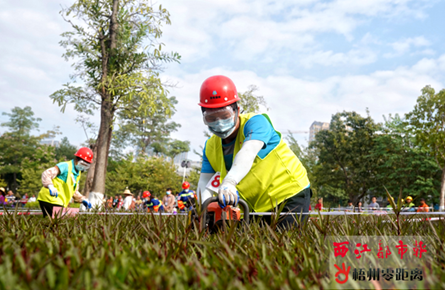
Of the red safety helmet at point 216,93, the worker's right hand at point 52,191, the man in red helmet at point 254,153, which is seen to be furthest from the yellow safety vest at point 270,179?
the worker's right hand at point 52,191

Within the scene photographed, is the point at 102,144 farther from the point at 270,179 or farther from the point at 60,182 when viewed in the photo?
the point at 270,179

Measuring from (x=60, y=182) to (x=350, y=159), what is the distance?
102ft

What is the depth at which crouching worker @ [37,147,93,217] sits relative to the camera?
5.86 metres

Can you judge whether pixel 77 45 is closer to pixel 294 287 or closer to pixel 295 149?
pixel 294 287

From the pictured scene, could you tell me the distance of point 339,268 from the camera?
124 cm

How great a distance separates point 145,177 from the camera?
4291 cm

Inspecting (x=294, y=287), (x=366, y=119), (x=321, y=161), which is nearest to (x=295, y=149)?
(x=321, y=161)

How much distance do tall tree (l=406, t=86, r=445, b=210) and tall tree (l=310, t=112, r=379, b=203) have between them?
969 centimetres

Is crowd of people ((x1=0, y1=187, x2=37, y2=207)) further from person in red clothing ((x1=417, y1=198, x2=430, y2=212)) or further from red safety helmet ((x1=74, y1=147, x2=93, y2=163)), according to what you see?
person in red clothing ((x1=417, y1=198, x2=430, y2=212))

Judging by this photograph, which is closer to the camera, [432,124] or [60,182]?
[60,182]

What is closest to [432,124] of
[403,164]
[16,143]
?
[403,164]

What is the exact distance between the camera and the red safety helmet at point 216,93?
291 cm

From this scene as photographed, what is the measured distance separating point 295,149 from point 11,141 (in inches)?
1661

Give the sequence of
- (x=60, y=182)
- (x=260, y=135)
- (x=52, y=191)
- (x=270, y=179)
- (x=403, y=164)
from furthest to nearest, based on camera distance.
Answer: (x=403, y=164) < (x=60, y=182) < (x=52, y=191) < (x=270, y=179) < (x=260, y=135)
